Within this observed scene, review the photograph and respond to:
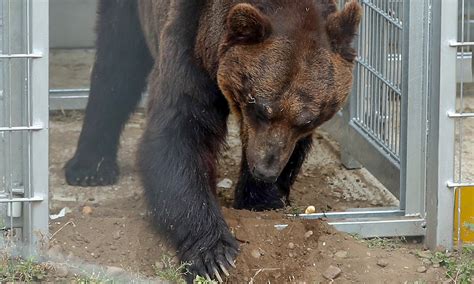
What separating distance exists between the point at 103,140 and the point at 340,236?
8.09 feet

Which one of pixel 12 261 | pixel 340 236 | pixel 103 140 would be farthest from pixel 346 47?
pixel 103 140

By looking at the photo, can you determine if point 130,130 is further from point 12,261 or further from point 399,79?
point 12,261

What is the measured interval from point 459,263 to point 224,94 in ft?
5.32

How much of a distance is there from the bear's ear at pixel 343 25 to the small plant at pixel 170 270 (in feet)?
4.70

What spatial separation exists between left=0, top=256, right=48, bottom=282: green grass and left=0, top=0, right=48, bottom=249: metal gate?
0.61ft

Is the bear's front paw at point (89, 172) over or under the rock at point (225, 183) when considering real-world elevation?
over

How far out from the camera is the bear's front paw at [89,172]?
7.63 meters

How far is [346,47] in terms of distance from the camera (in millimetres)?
5746

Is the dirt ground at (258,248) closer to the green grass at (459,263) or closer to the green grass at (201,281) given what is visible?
the green grass at (459,263)

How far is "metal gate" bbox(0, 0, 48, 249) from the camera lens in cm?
555

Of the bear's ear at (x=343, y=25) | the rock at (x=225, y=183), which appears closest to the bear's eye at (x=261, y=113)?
the bear's ear at (x=343, y=25)

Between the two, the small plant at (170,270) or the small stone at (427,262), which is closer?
the small plant at (170,270)

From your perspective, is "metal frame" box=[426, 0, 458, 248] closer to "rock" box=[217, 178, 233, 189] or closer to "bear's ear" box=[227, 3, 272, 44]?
"bear's ear" box=[227, 3, 272, 44]

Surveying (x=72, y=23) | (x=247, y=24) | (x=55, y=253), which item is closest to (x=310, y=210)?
(x=247, y=24)
